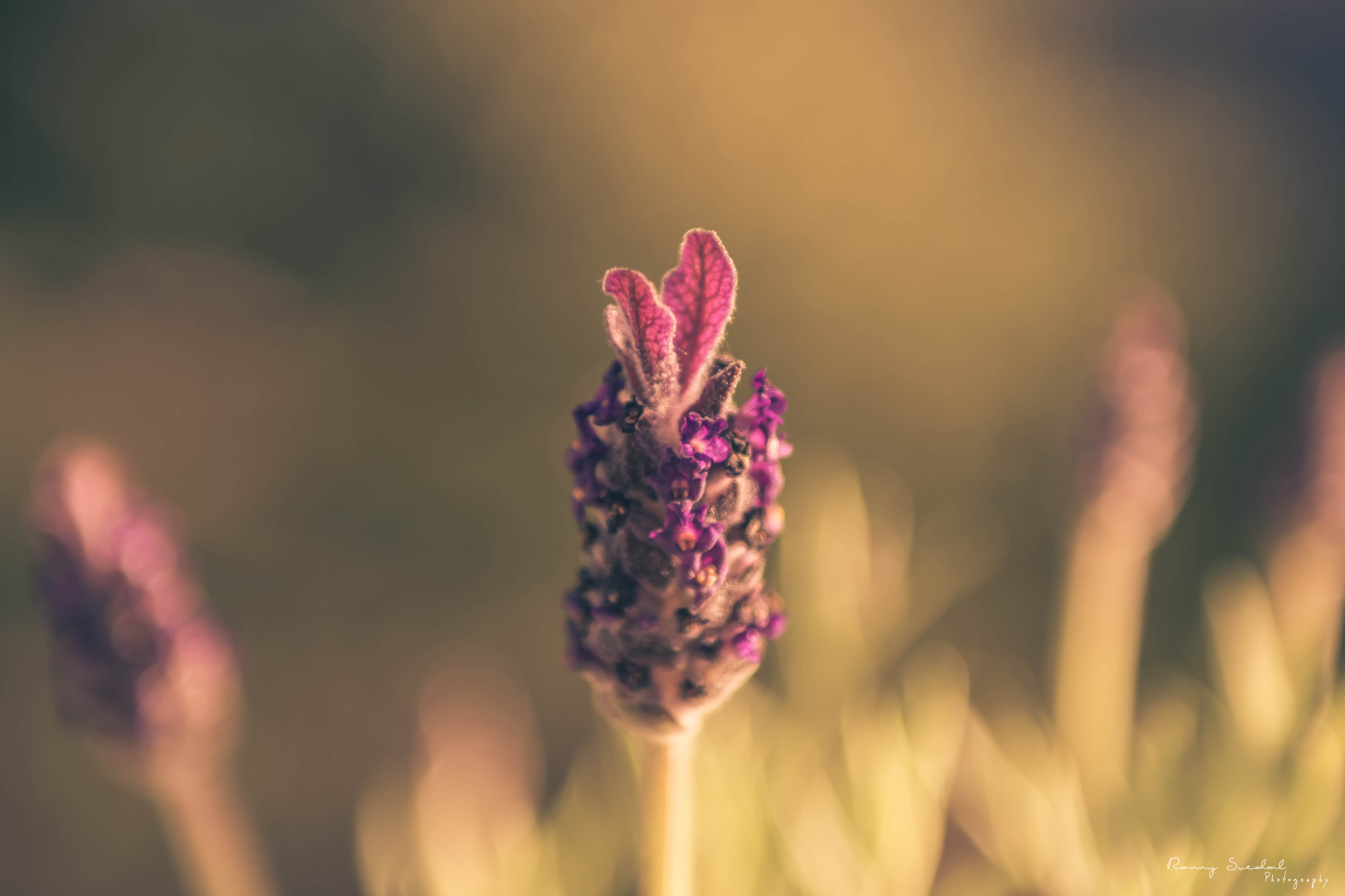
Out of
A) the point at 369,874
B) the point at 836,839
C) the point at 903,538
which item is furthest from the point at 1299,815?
the point at 369,874

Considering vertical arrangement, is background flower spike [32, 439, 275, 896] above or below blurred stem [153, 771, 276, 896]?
above

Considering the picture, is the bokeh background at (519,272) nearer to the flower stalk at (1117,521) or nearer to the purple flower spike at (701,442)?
the flower stalk at (1117,521)

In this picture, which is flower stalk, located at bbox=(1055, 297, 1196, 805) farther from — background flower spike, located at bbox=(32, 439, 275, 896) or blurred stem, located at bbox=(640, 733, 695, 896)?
background flower spike, located at bbox=(32, 439, 275, 896)

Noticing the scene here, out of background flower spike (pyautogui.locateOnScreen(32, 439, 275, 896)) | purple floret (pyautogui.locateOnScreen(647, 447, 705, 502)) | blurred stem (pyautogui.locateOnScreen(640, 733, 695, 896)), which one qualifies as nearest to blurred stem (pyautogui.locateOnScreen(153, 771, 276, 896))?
background flower spike (pyautogui.locateOnScreen(32, 439, 275, 896))

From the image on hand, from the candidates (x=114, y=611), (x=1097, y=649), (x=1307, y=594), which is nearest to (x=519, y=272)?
(x=114, y=611)

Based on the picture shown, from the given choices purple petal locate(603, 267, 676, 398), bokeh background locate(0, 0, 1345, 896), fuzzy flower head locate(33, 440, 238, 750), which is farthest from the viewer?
bokeh background locate(0, 0, 1345, 896)

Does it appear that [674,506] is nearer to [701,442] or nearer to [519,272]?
[701,442]

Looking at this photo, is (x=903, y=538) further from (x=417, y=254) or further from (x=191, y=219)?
(x=191, y=219)
